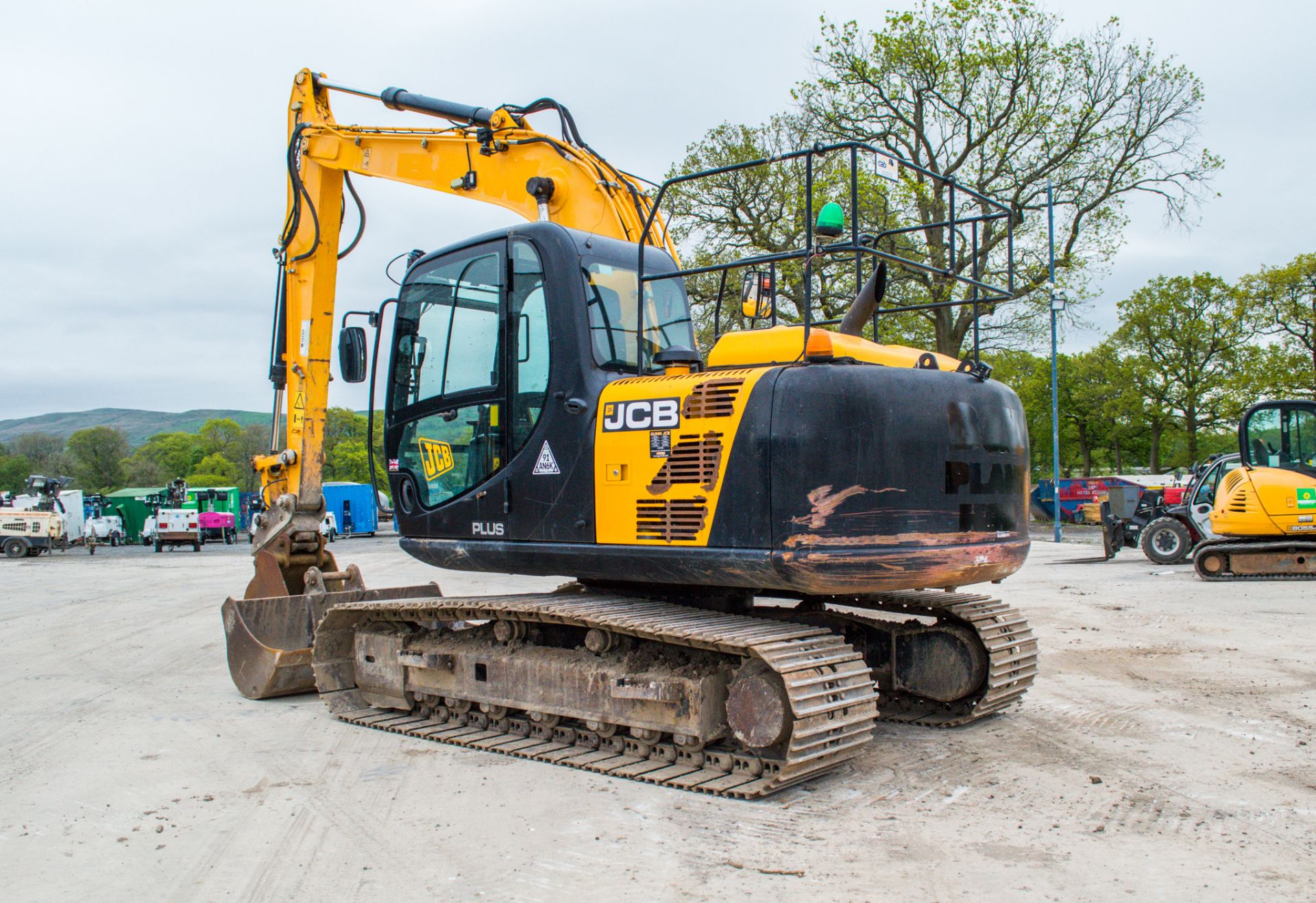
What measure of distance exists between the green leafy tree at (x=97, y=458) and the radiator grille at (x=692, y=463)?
106 m

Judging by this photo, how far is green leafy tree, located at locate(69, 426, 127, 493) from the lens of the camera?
3952 inches

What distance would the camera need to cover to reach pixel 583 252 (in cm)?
614

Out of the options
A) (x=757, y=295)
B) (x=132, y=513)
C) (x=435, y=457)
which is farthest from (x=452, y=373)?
(x=132, y=513)

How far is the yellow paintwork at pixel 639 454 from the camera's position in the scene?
17.2ft

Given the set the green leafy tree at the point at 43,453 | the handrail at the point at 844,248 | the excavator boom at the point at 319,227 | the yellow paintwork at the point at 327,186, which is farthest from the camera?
the green leafy tree at the point at 43,453

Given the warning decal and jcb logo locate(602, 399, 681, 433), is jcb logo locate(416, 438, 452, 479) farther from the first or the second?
jcb logo locate(602, 399, 681, 433)

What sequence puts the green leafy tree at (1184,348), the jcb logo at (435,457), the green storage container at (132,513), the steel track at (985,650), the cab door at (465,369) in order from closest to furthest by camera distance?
1. the cab door at (465,369)
2. the steel track at (985,650)
3. the jcb logo at (435,457)
4. the green storage container at (132,513)
5. the green leafy tree at (1184,348)

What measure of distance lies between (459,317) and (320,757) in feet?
9.04

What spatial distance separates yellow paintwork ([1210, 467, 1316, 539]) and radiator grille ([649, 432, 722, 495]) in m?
13.6

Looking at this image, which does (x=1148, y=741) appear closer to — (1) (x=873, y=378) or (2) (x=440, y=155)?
(1) (x=873, y=378)

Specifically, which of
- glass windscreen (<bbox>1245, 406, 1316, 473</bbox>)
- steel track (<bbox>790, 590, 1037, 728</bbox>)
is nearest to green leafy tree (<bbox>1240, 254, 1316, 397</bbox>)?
glass windscreen (<bbox>1245, 406, 1316, 473</bbox>)

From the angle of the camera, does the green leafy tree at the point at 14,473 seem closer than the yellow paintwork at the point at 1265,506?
No

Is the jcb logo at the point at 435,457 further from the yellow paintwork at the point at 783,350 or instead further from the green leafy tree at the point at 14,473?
the green leafy tree at the point at 14,473

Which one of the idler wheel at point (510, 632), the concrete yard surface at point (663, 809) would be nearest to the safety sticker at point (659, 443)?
the idler wheel at point (510, 632)
